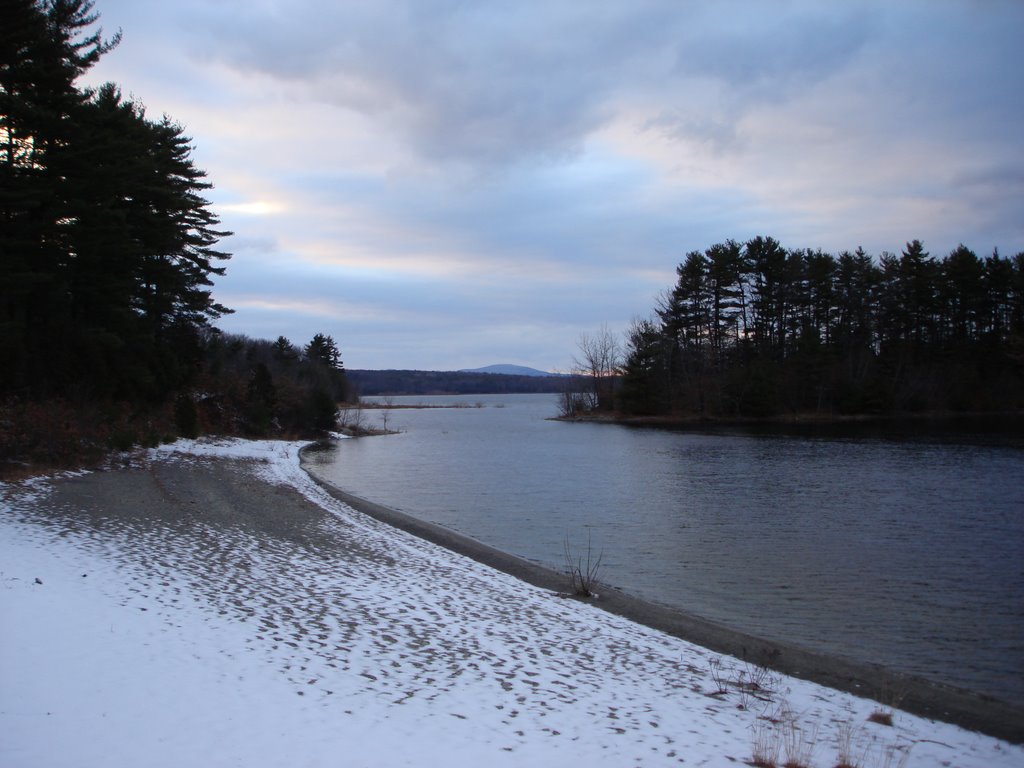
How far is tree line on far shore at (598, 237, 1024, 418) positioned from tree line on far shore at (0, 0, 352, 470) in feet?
188

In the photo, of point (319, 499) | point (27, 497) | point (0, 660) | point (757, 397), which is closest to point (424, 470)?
point (319, 499)

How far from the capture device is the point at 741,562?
1563 cm

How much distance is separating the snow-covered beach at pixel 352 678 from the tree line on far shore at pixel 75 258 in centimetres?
1192

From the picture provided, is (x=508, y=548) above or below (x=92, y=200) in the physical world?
below

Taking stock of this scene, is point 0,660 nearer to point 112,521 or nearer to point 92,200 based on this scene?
point 112,521

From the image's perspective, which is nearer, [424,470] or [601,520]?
[601,520]

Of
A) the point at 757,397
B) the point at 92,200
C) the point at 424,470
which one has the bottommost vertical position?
the point at 424,470

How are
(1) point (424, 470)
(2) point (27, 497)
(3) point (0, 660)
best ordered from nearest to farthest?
1. (3) point (0, 660)
2. (2) point (27, 497)
3. (1) point (424, 470)

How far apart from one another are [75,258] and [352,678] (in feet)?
82.8

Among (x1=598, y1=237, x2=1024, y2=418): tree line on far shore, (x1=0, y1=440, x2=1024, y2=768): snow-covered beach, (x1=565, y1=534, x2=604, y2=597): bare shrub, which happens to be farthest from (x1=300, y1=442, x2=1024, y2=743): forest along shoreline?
(x1=598, y1=237, x2=1024, y2=418): tree line on far shore

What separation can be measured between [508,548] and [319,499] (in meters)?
7.74

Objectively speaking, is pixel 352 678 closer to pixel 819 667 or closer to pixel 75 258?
pixel 819 667

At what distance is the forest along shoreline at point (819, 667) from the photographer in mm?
7703

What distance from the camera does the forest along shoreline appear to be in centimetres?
770
